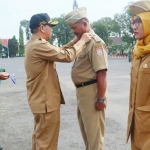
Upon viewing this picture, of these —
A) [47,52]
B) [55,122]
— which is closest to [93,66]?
[47,52]

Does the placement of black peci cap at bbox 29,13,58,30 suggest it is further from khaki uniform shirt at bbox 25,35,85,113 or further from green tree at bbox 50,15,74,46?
green tree at bbox 50,15,74,46

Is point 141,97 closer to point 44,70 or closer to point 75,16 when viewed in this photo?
point 44,70

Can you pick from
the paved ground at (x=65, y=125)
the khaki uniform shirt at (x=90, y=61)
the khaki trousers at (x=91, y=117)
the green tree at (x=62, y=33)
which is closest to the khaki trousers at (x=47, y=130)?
the khaki trousers at (x=91, y=117)

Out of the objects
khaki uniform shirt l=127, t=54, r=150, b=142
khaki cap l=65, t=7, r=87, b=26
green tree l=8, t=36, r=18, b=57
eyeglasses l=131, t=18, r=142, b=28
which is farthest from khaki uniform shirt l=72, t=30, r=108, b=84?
green tree l=8, t=36, r=18, b=57

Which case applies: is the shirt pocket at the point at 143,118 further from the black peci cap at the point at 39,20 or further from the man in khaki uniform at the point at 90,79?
the black peci cap at the point at 39,20

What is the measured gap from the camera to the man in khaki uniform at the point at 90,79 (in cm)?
309

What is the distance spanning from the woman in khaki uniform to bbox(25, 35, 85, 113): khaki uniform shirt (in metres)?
0.71

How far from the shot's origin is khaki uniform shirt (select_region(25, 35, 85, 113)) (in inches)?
117

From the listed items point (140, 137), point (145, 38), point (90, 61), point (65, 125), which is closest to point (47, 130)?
point (90, 61)

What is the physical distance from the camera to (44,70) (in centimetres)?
306

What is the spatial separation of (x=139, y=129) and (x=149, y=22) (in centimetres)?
98

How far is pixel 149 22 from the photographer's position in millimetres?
2449

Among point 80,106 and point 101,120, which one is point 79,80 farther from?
point 101,120

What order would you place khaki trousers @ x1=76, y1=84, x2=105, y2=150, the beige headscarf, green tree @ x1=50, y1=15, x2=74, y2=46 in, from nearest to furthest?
the beige headscarf → khaki trousers @ x1=76, y1=84, x2=105, y2=150 → green tree @ x1=50, y1=15, x2=74, y2=46
